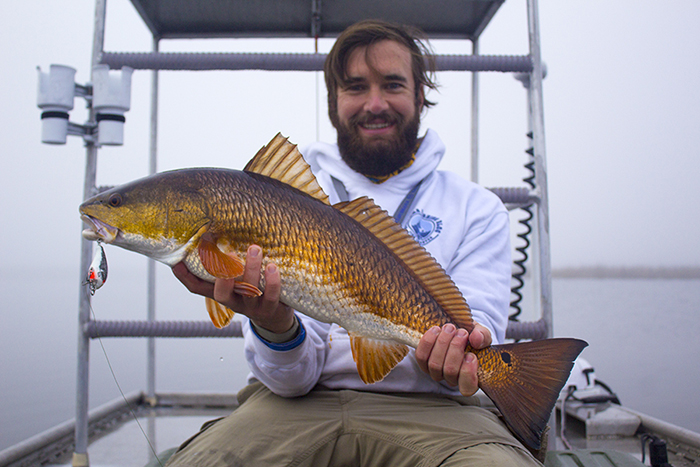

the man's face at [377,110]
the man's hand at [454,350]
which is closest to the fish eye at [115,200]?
the man's hand at [454,350]

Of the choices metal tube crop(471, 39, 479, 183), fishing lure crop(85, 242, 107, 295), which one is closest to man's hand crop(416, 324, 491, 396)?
fishing lure crop(85, 242, 107, 295)

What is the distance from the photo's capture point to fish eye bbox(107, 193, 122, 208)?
1.17 metres

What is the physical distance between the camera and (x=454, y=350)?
4.38 ft

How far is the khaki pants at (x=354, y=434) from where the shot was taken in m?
1.53

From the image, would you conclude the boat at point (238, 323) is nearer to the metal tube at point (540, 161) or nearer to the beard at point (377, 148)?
the metal tube at point (540, 161)

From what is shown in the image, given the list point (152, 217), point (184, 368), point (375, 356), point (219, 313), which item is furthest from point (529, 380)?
point (184, 368)

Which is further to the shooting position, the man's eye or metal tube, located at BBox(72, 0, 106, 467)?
metal tube, located at BBox(72, 0, 106, 467)

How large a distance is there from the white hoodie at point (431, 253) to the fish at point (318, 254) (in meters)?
0.47

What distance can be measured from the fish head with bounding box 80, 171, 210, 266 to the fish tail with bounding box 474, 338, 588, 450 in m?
0.93

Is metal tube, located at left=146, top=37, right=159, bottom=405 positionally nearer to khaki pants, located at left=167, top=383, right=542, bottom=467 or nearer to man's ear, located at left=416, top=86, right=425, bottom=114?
khaki pants, located at left=167, top=383, right=542, bottom=467

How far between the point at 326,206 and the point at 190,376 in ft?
20.5

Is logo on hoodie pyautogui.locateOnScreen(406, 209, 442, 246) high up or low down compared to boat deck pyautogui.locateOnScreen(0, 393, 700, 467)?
up

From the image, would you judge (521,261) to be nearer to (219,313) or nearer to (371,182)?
(371,182)

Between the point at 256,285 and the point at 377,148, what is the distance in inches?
48.9
